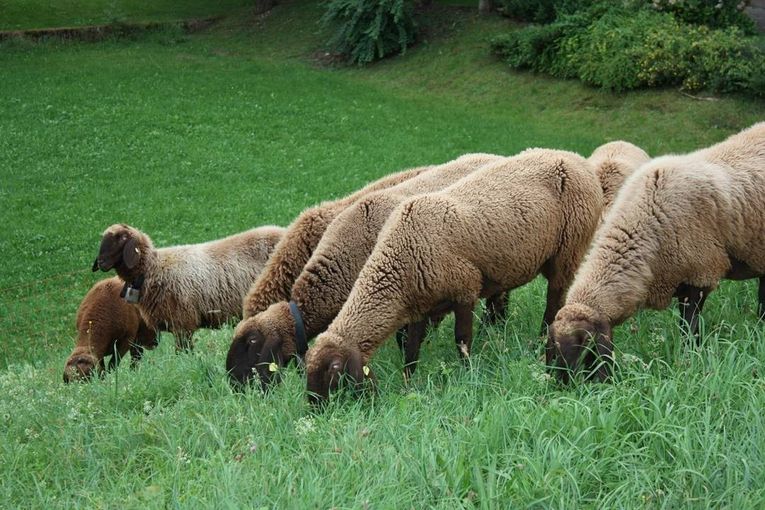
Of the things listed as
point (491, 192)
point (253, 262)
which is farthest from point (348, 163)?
point (491, 192)

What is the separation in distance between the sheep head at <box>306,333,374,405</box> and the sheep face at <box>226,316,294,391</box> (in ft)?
2.44

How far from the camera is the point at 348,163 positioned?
22.2 metres

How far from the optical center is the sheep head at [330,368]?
262 inches

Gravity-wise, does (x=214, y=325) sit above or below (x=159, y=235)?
above

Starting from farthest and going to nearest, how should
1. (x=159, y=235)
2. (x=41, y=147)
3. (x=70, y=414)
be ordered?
(x=41, y=147)
(x=159, y=235)
(x=70, y=414)

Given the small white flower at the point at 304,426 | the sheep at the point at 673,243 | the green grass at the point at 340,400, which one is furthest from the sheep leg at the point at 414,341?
the small white flower at the point at 304,426

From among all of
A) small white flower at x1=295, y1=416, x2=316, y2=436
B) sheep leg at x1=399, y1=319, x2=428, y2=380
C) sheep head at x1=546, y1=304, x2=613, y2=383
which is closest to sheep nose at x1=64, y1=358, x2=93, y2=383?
sheep leg at x1=399, y1=319, x2=428, y2=380

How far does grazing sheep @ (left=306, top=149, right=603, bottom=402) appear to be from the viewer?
710cm

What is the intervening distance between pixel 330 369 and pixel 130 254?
4.32 metres

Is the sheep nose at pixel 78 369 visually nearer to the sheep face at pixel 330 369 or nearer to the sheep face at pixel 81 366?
the sheep face at pixel 81 366

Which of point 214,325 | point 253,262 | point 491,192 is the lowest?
point 214,325

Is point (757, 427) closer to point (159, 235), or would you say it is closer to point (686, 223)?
point (686, 223)

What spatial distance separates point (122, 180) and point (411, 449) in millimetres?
17578

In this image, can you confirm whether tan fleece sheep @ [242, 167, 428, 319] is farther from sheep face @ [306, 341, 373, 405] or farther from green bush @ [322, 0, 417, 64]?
green bush @ [322, 0, 417, 64]
